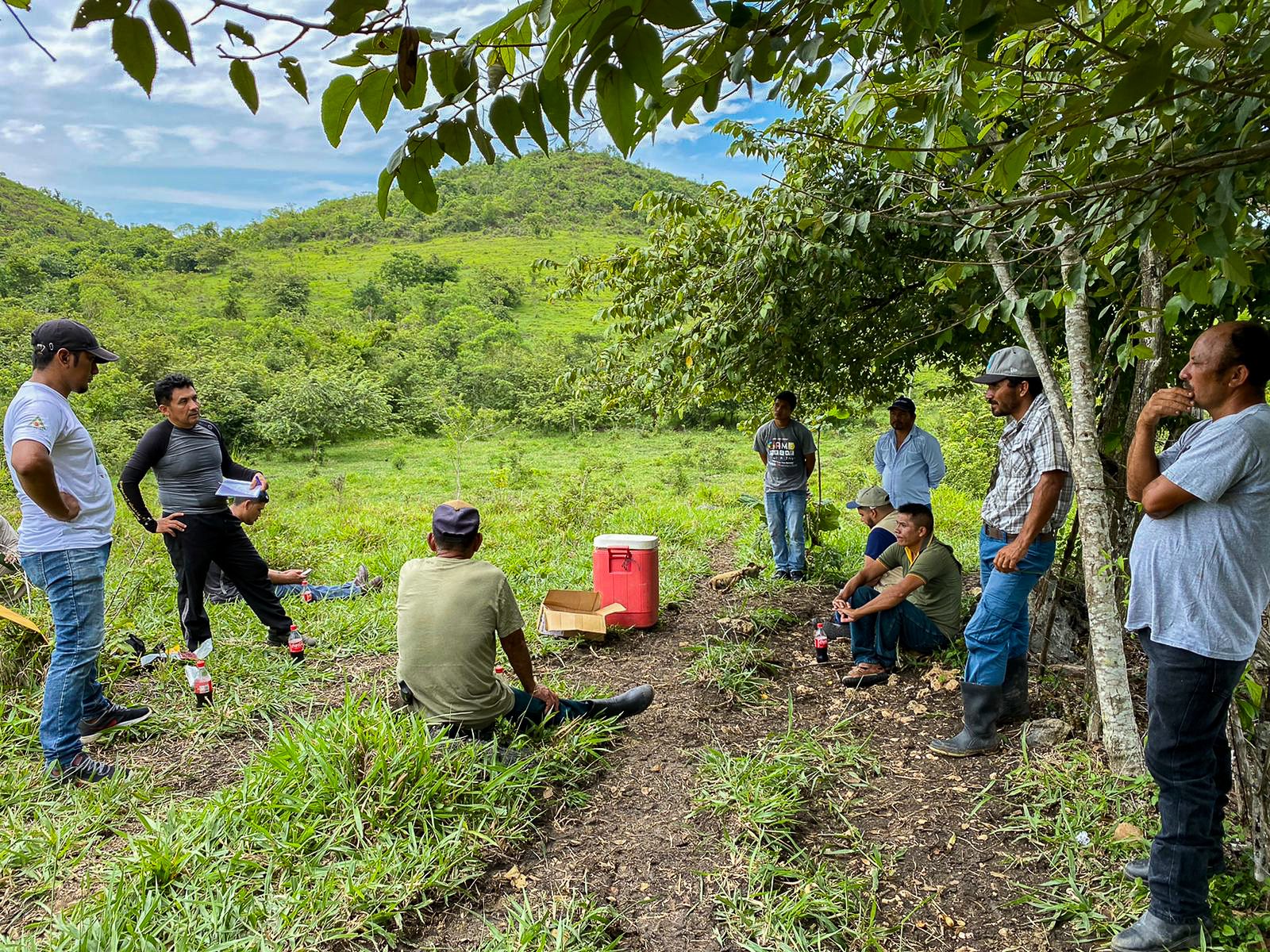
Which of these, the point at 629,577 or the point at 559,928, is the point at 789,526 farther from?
the point at 559,928

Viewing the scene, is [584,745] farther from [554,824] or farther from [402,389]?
[402,389]

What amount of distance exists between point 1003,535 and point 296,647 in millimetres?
4195

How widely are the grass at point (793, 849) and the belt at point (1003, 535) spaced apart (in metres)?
1.21

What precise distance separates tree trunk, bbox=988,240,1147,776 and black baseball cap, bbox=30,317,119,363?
406 centimetres

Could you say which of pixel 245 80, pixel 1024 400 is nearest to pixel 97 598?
pixel 245 80

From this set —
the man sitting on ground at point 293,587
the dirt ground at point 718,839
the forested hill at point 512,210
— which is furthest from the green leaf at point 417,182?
the forested hill at point 512,210

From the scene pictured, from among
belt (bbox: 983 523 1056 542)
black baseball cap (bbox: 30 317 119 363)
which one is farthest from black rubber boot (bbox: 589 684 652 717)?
black baseball cap (bbox: 30 317 119 363)

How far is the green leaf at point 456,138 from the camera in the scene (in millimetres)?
1178

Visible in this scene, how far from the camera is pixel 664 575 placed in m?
6.67

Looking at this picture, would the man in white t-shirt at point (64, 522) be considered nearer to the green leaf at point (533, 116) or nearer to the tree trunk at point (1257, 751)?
the green leaf at point (533, 116)

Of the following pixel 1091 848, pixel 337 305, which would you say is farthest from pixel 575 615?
pixel 337 305

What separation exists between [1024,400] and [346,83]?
338 centimetres

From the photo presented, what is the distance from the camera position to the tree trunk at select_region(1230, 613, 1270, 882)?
230 cm

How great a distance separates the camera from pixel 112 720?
150 inches
